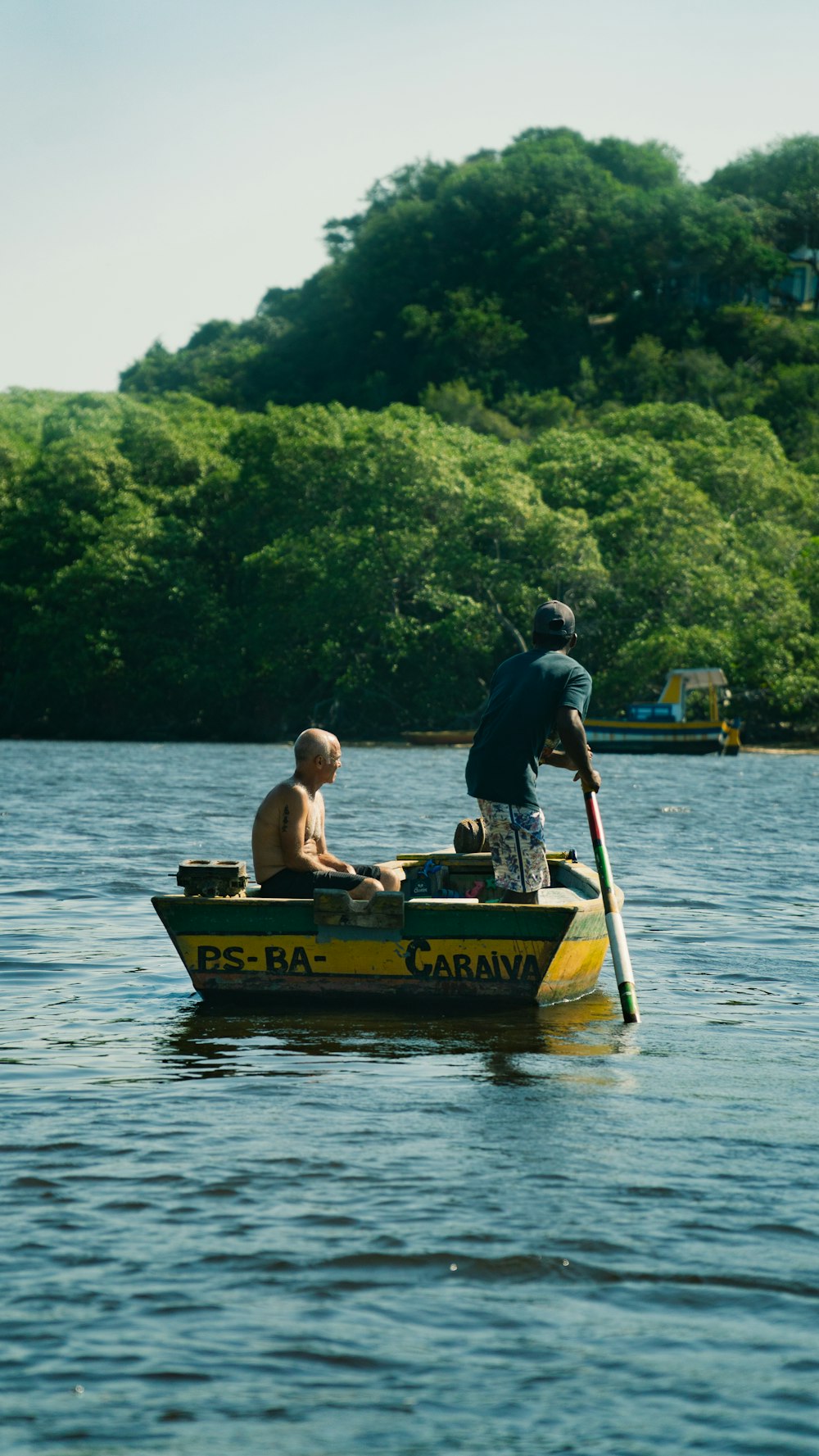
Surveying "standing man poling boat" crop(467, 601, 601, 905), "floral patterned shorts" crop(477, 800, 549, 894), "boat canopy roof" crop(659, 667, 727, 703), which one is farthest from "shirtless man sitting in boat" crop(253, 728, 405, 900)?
"boat canopy roof" crop(659, 667, 727, 703)

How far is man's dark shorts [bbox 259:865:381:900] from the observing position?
432 inches

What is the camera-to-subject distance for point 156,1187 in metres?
6.77

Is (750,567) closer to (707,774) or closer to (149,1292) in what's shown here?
(707,774)

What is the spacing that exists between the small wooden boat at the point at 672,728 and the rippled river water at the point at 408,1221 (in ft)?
158

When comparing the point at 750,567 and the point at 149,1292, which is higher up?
the point at 750,567

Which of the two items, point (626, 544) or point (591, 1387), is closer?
point (591, 1387)

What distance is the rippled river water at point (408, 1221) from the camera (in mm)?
4844

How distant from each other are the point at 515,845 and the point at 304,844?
4.77ft

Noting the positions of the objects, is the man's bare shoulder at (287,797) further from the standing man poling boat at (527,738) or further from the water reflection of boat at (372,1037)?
A: the water reflection of boat at (372,1037)

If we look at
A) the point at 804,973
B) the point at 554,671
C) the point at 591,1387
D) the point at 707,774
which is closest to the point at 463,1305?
the point at 591,1387

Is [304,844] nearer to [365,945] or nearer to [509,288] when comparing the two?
[365,945]

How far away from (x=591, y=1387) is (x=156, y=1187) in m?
2.36

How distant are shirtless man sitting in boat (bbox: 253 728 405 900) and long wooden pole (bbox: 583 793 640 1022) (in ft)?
4.57

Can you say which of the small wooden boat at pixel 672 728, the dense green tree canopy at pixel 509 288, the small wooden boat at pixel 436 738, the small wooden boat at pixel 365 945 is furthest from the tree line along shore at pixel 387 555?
the small wooden boat at pixel 365 945
